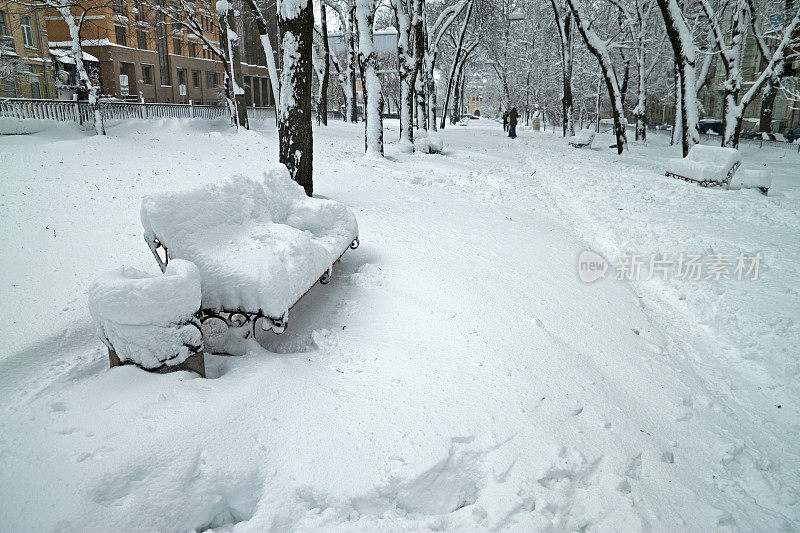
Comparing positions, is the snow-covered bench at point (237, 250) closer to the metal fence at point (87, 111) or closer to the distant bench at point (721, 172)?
the distant bench at point (721, 172)

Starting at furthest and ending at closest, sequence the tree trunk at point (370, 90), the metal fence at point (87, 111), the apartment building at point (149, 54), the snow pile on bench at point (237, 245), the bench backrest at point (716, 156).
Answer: the apartment building at point (149, 54) → the metal fence at point (87, 111) → the tree trunk at point (370, 90) → the bench backrest at point (716, 156) → the snow pile on bench at point (237, 245)

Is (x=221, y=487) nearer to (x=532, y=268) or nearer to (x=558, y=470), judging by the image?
(x=558, y=470)

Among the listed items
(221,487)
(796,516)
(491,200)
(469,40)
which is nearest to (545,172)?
(491,200)

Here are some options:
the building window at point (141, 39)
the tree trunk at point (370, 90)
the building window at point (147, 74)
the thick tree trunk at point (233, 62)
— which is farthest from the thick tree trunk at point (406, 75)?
the building window at point (147, 74)

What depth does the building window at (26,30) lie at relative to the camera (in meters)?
28.4

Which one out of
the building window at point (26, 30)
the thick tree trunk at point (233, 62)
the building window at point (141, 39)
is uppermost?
the building window at point (141, 39)

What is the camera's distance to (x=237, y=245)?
400 centimetres

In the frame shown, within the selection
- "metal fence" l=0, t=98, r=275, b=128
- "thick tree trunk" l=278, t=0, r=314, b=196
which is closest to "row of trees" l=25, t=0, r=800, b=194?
"thick tree trunk" l=278, t=0, r=314, b=196

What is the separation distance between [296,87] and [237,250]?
5.16 meters

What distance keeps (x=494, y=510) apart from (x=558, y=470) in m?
0.51

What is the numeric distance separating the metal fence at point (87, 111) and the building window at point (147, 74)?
16.3 meters

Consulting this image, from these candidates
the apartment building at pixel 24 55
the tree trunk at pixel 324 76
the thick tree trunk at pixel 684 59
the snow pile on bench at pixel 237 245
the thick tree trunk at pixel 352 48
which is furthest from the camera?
the apartment building at pixel 24 55

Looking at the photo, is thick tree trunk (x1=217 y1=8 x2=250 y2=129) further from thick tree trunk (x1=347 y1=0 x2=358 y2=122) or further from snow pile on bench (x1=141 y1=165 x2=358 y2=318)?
snow pile on bench (x1=141 y1=165 x2=358 y2=318)

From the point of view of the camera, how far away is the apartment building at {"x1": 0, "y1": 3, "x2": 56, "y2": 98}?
85.3 feet
